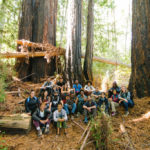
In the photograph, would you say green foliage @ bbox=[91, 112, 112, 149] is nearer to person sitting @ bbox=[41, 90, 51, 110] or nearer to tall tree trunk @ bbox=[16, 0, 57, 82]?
person sitting @ bbox=[41, 90, 51, 110]

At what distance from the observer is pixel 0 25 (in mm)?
7988

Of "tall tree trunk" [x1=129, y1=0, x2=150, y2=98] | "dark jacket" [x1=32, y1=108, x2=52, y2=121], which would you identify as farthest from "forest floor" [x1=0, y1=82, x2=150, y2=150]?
"tall tree trunk" [x1=129, y1=0, x2=150, y2=98]

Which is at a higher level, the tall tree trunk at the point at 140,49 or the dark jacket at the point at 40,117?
the tall tree trunk at the point at 140,49

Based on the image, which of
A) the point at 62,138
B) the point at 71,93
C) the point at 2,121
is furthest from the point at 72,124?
the point at 2,121

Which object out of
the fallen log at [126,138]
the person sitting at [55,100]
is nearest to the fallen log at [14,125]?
the person sitting at [55,100]

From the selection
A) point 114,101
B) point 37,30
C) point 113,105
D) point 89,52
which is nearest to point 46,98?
point 113,105

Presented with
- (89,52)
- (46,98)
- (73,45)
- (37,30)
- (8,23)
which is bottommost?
(46,98)

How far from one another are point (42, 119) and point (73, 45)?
3887mm

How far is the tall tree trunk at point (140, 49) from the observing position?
188 inches

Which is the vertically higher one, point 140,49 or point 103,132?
point 140,49

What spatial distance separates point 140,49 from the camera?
5000 mm

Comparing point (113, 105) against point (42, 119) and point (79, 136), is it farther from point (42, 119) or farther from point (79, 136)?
point (42, 119)

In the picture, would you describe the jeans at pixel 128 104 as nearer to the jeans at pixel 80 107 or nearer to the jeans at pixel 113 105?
the jeans at pixel 113 105

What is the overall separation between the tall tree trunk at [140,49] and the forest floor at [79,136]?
0.51m
